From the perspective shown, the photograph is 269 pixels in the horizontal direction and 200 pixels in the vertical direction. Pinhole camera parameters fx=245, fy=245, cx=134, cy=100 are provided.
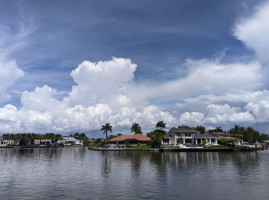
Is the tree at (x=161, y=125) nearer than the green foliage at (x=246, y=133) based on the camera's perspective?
Yes

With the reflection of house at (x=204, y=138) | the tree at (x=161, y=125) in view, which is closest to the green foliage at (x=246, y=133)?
the reflection of house at (x=204, y=138)

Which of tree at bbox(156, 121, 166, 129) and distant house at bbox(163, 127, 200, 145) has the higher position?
tree at bbox(156, 121, 166, 129)

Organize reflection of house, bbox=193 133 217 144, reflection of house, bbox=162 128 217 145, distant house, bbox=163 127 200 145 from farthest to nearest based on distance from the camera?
distant house, bbox=163 127 200 145, reflection of house, bbox=162 128 217 145, reflection of house, bbox=193 133 217 144

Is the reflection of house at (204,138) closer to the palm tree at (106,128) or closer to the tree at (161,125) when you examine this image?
the tree at (161,125)

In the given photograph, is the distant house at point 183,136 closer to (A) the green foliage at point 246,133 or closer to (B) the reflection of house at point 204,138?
(B) the reflection of house at point 204,138

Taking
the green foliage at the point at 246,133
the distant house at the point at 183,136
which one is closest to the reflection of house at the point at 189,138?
the distant house at the point at 183,136

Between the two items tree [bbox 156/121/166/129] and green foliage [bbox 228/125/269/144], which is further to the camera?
green foliage [bbox 228/125/269/144]

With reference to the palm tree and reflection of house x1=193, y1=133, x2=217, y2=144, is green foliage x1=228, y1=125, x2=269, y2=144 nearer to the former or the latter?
reflection of house x1=193, y1=133, x2=217, y2=144

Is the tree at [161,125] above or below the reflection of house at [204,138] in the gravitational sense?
above

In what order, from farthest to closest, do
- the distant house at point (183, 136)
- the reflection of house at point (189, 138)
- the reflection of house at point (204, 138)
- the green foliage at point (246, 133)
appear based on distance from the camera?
1. the green foliage at point (246, 133)
2. the distant house at point (183, 136)
3. the reflection of house at point (189, 138)
4. the reflection of house at point (204, 138)

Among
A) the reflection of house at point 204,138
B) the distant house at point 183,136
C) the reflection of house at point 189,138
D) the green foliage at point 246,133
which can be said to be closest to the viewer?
the reflection of house at point 204,138

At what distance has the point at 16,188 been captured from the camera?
30625mm

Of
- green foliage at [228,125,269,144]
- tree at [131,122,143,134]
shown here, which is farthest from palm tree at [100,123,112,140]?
green foliage at [228,125,269,144]

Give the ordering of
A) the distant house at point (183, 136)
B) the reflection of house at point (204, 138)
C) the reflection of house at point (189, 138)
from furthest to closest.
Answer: the distant house at point (183, 136) < the reflection of house at point (189, 138) < the reflection of house at point (204, 138)
